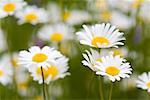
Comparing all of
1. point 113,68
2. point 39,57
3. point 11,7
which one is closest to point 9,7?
point 11,7

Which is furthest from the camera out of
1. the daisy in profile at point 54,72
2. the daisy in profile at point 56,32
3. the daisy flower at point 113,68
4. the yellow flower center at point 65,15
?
the yellow flower center at point 65,15

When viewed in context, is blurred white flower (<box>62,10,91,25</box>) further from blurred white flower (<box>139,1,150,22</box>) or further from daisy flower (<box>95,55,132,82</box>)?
daisy flower (<box>95,55,132,82</box>)

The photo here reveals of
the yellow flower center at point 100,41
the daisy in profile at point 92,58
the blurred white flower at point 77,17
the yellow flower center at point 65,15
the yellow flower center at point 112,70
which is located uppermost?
the blurred white flower at point 77,17

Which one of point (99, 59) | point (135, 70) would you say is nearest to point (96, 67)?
point (99, 59)

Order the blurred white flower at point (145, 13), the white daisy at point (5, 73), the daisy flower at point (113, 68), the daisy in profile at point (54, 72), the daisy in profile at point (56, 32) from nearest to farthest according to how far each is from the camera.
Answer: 1. the daisy flower at point (113, 68)
2. the daisy in profile at point (54, 72)
3. the white daisy at point (5, 73)
4. the daisy in profile at point (56, 32)
5. the blurred white flower at point (145, 13)

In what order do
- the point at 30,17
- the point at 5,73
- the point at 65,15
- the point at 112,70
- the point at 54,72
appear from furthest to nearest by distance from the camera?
the point at 65,15, the point at 30,17, the point at 5,73, the point at 54,72, the point at 112,70

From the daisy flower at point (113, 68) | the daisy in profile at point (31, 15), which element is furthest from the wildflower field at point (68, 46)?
the daisy flower at point (113, 68)

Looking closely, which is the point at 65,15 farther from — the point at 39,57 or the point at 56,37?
the point at 39,57

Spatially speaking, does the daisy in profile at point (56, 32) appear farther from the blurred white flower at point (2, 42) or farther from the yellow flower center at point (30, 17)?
the blurred white flower at point (2, 42)
